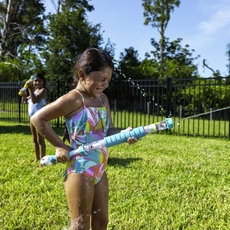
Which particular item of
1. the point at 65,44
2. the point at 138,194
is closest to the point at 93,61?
the point at 138,194

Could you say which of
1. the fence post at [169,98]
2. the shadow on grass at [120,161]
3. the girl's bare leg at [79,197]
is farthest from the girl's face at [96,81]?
the fence post at [169,98]

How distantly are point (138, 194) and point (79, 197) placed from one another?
1.70m

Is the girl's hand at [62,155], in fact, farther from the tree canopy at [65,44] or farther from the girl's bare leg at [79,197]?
the tree canopy at [65,44]

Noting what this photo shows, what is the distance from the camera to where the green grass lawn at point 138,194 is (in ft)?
8.39

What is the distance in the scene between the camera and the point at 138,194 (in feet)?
Answer: 10.6

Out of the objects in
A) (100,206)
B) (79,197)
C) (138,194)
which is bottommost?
A: (138,194)

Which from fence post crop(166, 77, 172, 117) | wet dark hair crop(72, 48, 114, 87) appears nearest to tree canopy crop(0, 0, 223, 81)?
fence post crop(166, 77, 172, 117)

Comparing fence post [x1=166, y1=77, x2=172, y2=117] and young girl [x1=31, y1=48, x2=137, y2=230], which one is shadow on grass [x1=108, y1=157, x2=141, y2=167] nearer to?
young girl [x1=31, y1=48, x2=137, y2=230]

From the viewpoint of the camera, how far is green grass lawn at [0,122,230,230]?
2557 millimetres

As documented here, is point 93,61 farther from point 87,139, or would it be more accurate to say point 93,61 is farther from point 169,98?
point 169,98

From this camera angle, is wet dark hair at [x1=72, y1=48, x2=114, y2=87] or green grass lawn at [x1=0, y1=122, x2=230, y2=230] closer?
wet dark hair at [x1=72, y1=48, x2=114, y2=87]

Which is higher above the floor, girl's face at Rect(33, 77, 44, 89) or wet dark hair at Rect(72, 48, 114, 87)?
girl's face at Rect(33, 77, 44, 89)

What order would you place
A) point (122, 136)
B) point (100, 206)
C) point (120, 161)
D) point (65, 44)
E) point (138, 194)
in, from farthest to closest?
point (65, 44)
point (120, 161)
point (138, 194)
point (100, 206)
point (122, 136)

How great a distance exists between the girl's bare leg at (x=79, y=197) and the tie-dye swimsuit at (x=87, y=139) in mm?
37
